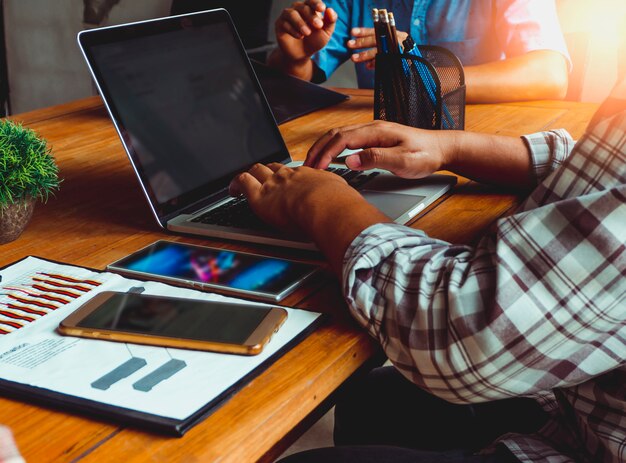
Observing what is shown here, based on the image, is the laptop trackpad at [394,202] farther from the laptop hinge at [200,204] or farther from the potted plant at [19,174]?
the potted plant at [19,174]

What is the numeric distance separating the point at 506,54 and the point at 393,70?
2.50 ft

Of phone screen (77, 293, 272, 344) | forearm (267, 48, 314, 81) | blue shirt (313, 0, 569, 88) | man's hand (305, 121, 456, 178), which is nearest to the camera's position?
phone screen (77, 293, 272, 344)

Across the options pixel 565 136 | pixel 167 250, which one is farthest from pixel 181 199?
pixel 565 136

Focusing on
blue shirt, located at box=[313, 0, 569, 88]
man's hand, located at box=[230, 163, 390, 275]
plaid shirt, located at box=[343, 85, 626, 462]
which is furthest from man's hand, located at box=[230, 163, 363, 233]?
blue shirt, located at box=[313, 0, 569, 88]

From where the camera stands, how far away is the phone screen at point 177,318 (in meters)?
0.57

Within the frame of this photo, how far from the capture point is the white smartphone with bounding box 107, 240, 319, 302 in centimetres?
67

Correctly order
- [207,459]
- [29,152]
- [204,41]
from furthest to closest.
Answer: [204,41] < [29,152] < [207,459]

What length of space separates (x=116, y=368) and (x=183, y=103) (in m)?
0.50

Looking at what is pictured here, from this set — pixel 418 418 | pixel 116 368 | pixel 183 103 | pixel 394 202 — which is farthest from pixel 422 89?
pixel 116 368

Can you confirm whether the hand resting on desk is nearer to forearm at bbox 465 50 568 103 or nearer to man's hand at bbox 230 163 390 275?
man's hand at bbox 230 163 390 275

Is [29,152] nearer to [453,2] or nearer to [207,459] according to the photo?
[207,459]

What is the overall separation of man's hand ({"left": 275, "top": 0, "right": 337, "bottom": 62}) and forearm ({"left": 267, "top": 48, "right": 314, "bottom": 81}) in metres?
0.01

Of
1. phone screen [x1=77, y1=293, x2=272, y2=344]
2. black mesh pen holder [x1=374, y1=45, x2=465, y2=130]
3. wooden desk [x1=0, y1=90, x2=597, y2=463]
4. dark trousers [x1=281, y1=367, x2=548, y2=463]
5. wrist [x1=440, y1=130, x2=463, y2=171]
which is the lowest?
dark trousers [x1=281, y1=367, x2=548, y2=463]

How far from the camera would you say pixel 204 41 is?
3.34 feet
